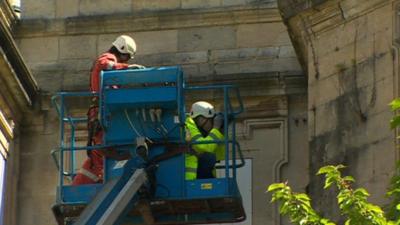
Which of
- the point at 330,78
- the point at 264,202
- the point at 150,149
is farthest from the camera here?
the point at 264,202

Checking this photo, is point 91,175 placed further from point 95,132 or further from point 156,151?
point 156,151

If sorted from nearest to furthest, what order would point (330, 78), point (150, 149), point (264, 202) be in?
point (150, 149) < point (330, 78) < point (264, 202)

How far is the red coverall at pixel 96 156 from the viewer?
82.3 ft

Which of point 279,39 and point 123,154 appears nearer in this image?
point 123,154

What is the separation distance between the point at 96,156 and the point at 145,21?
549cm

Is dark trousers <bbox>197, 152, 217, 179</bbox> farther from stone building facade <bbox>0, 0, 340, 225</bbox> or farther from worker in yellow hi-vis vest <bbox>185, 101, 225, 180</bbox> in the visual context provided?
stone building facade <bbox>0, 0, 340, 225</bbox>

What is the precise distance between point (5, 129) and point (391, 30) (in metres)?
6.67

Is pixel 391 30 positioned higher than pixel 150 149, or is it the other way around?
pixel 391 30

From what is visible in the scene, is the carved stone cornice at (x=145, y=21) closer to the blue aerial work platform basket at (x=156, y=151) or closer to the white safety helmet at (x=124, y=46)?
the white safety helmet at (x=124, y=46)

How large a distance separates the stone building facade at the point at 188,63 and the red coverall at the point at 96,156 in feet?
13.6

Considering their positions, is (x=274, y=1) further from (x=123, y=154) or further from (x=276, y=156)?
(x=123, y=154)

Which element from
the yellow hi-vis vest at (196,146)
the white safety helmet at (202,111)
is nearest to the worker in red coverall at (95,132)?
the white safety helmet at (202,111)

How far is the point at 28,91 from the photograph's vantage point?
29906 millimetres

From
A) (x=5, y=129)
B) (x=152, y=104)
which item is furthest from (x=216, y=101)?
(x=152, y=104)
